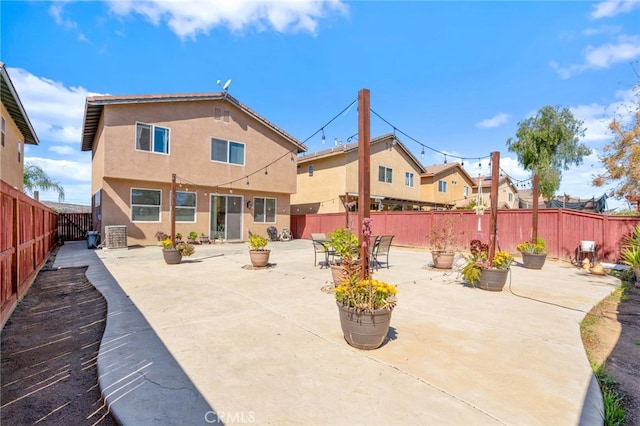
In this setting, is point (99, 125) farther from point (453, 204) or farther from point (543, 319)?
point (453, 204)

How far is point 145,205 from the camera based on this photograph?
14039mm

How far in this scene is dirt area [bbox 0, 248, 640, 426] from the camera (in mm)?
2367

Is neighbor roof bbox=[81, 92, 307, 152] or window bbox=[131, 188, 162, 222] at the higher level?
neighbor roof bbox=[81, 92, 307, 152]

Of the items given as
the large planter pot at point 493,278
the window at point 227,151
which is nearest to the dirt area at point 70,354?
the large planter pot at point 493,278

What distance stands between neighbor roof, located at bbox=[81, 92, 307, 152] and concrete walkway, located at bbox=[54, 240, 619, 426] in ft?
31.8

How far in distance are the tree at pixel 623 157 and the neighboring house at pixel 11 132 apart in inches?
904

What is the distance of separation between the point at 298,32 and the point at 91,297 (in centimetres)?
938

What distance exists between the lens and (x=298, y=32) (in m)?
10.3

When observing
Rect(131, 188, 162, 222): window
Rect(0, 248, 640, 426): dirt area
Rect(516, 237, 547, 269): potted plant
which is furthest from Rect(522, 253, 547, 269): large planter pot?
Rect(131, 188, 162, 222): window

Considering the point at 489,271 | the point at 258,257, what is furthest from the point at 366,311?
the point at 258,257

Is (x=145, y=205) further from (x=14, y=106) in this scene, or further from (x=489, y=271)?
(x=489, y=271)

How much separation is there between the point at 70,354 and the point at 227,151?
13751 mm

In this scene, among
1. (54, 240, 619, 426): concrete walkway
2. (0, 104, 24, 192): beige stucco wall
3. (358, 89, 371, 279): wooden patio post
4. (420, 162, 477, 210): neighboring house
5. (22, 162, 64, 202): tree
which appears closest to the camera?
(54, 240, 619, 426): concrete walkway

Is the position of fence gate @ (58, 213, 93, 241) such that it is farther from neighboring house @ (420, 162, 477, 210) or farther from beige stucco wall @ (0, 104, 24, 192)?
neighboring house @ (420, 162, 477, 210)
